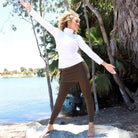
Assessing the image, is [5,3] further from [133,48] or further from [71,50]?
[71,50]

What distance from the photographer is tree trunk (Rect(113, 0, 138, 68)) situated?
5.35 meters

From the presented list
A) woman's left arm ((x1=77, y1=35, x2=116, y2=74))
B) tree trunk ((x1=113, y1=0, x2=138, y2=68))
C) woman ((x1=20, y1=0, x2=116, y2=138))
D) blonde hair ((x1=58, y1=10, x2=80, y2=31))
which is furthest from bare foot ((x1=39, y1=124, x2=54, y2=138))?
tree trunk ((x1=113, y1=0, x2=138, y2=68))

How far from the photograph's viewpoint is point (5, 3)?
6062 millimetres

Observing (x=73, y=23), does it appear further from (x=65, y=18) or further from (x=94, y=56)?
(x=94, y=56)

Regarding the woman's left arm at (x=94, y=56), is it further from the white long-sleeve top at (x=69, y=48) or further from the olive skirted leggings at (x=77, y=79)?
the olive skirted leggings at (x=77, y=79)

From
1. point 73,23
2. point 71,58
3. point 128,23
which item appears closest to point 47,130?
point 71,58

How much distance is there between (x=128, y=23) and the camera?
5.49 meters

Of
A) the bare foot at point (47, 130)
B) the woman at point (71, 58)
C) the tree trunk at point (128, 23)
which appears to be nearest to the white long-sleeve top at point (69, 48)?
the woman at point (71, 58)

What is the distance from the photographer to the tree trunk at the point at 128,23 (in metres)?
5.35

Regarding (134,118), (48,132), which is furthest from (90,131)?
(134,118)

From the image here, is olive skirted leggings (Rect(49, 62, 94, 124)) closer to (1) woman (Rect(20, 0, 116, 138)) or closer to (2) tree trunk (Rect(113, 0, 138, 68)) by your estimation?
(1) woman (Rect(20, 0, 116, 138))

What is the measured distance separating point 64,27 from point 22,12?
155 inches

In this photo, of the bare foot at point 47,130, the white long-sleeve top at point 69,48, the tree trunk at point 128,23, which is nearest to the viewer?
the white long-sleeve top at point 69,48

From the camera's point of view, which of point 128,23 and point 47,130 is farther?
Answer: point 128,23
